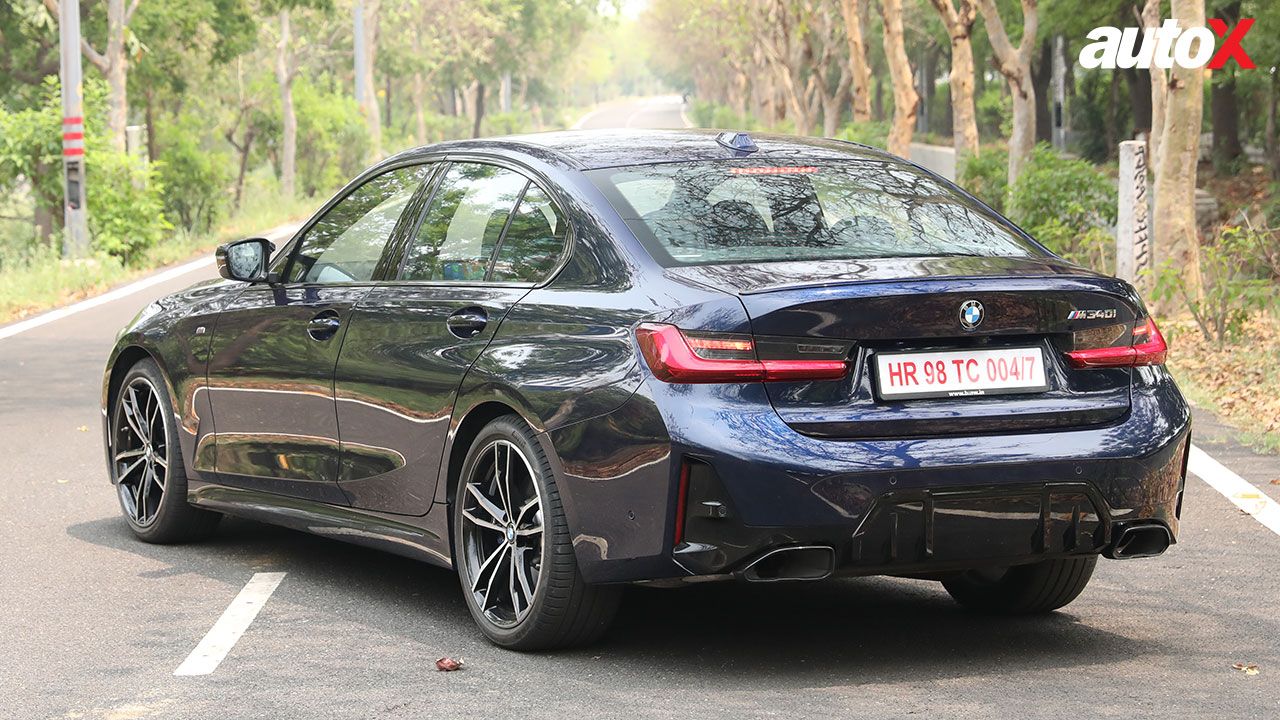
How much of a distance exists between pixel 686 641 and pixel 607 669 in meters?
0.47

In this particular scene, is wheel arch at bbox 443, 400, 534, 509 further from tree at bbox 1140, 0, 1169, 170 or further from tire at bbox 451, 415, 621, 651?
tree at bbox 1140, 0, 1169, 170

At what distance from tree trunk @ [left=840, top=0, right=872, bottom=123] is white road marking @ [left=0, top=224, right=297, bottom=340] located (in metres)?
14.2

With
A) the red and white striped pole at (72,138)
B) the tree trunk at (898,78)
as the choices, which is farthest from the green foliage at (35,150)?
the tree trunk at (898,78)

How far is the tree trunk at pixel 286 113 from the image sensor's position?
42.0 meters

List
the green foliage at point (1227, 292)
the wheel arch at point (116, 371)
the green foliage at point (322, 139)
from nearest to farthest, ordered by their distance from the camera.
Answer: the wheel arch at point (116, 371)
the green foliage at point (1227, 292)
the green foliage at point (322, 139)

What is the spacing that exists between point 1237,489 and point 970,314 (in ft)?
13.5

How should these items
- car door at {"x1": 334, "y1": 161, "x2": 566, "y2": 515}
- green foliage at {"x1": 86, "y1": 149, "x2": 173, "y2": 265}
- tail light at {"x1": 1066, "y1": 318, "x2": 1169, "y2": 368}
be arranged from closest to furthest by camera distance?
tail light at {"x1": 1066, "y1": 318, "x2": 1169, "y2": 368}
car door at {"x1": 334, "y1": 161, "x2": 566, "y2": 515}
green foliage at {"x1": 86, "y1": 149, "x2": 173, "y2": 265}

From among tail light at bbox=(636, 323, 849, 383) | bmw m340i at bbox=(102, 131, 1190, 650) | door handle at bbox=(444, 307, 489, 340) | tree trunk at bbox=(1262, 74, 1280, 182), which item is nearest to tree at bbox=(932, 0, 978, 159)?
tree trunk at bbox=(1262, 74, 1280, 182)

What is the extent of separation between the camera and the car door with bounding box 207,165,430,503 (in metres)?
6.89

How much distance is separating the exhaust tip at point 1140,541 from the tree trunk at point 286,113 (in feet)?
121

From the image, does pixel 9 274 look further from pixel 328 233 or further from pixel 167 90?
pixel 167 90

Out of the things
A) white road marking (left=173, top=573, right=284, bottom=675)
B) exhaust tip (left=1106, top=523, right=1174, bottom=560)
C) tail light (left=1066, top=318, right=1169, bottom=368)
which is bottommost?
white road marking (left=173, top=573, right=284, bottom=675)

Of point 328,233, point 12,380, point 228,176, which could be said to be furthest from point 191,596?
point 228,176

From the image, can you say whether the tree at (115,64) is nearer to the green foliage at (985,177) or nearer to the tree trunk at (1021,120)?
the green foliage at (985,177)
